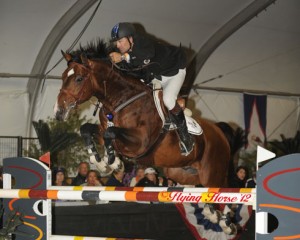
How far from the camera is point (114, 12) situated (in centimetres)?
1102

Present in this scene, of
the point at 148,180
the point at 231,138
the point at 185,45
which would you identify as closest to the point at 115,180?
the point at 148,180

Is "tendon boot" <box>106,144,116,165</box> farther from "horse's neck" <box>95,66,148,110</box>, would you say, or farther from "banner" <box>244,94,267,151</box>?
"banner" <box>244,94,267,151</box>

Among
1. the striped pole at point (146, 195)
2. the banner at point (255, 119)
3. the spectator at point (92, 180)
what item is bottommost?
the striped pole at point (146, 195)

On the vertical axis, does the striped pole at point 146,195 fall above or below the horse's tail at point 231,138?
below

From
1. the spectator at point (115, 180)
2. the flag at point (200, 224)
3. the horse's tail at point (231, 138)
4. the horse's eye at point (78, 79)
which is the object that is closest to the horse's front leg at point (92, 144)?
the horse's eye at point (78, 79)

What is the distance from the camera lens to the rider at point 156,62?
5.00 m

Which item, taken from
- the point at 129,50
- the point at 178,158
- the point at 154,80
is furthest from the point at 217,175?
the point at 129,50

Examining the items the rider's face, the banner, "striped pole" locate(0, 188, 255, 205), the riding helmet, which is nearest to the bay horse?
the rider's face

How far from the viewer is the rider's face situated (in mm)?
5070

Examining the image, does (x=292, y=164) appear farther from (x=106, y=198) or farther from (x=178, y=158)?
(x=178, y=158)

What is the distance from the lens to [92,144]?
5.13 metres

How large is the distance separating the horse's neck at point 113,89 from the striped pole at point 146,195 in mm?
1202

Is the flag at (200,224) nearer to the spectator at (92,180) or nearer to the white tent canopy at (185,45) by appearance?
the spectator at (92,180)

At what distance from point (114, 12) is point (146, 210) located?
5.07 metres
